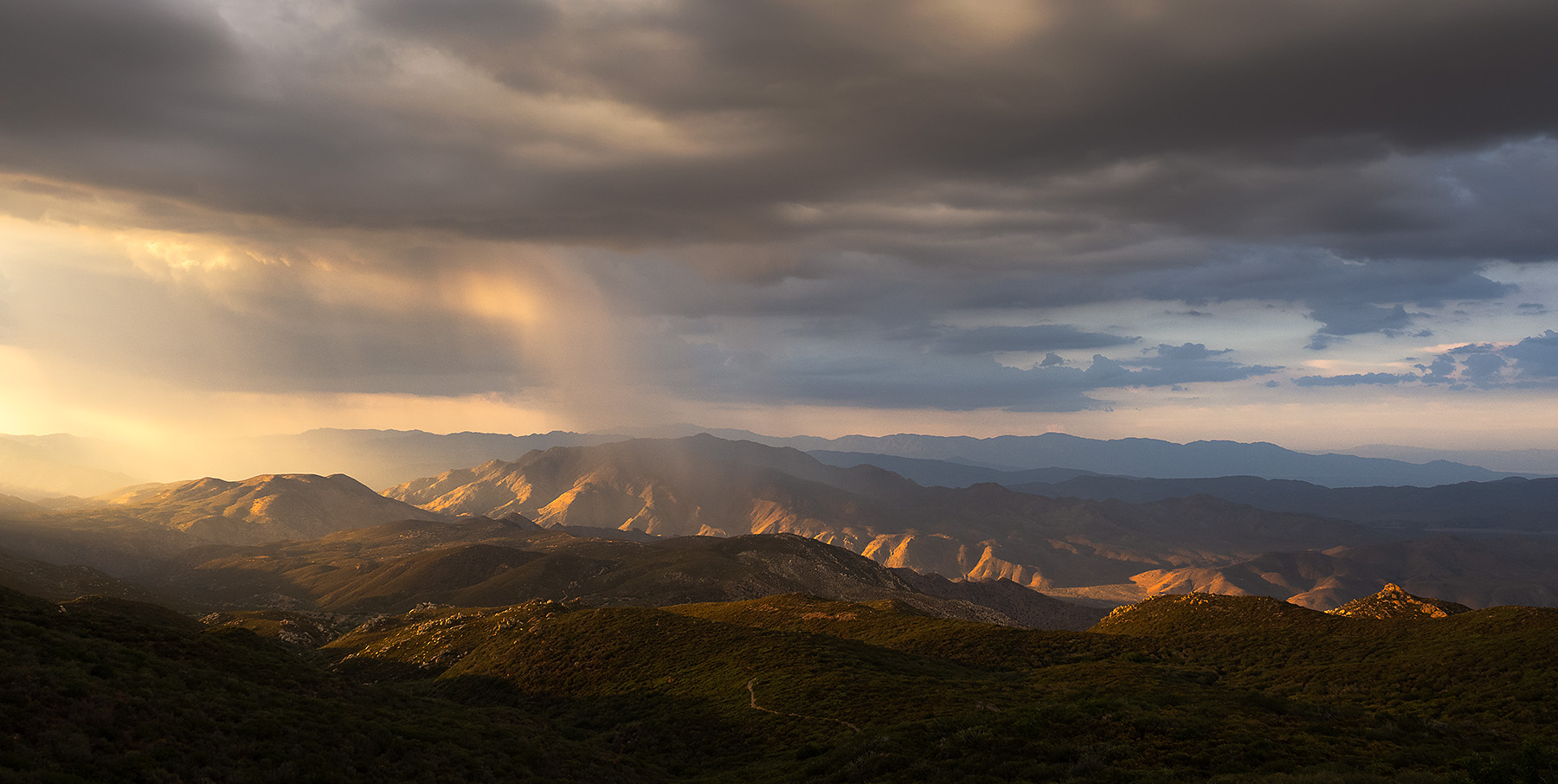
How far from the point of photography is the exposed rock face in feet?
278

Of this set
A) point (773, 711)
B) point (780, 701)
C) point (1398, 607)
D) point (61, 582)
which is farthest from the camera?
point (61, 582)

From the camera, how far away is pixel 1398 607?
89688 millimetres

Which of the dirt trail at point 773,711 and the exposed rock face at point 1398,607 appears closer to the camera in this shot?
the dirt trail at point 773,711

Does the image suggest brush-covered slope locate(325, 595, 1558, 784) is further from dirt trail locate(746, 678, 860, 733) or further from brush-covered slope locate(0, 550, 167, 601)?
brush-covered slope locate(0, 550, 167, 601)

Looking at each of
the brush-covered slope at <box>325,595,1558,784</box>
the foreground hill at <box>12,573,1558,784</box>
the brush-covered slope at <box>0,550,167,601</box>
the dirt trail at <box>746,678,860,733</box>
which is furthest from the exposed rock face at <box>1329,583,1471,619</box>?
the brush-covered slope at <box>0,550,167,601</box>

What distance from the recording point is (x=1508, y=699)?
47375mm

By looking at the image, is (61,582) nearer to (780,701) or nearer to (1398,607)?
(780,701)

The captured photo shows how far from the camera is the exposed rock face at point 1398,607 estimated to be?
8481 cm

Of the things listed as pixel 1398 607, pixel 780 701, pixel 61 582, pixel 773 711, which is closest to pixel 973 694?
pixel 780 701

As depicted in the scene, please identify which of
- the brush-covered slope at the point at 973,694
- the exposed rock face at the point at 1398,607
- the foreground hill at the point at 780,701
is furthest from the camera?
the exposed rock face at the point at 1398,607

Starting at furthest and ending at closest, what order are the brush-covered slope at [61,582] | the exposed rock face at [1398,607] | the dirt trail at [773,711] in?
the brush-covered slope at [61,582], the exposed rock face at [1398,607], the dirt trail at [773,711]

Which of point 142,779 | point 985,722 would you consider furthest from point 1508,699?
point 142,779

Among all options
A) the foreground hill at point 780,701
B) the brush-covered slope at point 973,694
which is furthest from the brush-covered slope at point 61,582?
Answer: the brush-covered slope at point 973,694

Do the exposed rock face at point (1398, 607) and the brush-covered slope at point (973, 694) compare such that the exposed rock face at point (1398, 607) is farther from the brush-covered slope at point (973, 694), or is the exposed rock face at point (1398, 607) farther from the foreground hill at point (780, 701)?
the brush-covered slope at point (973, 694)
